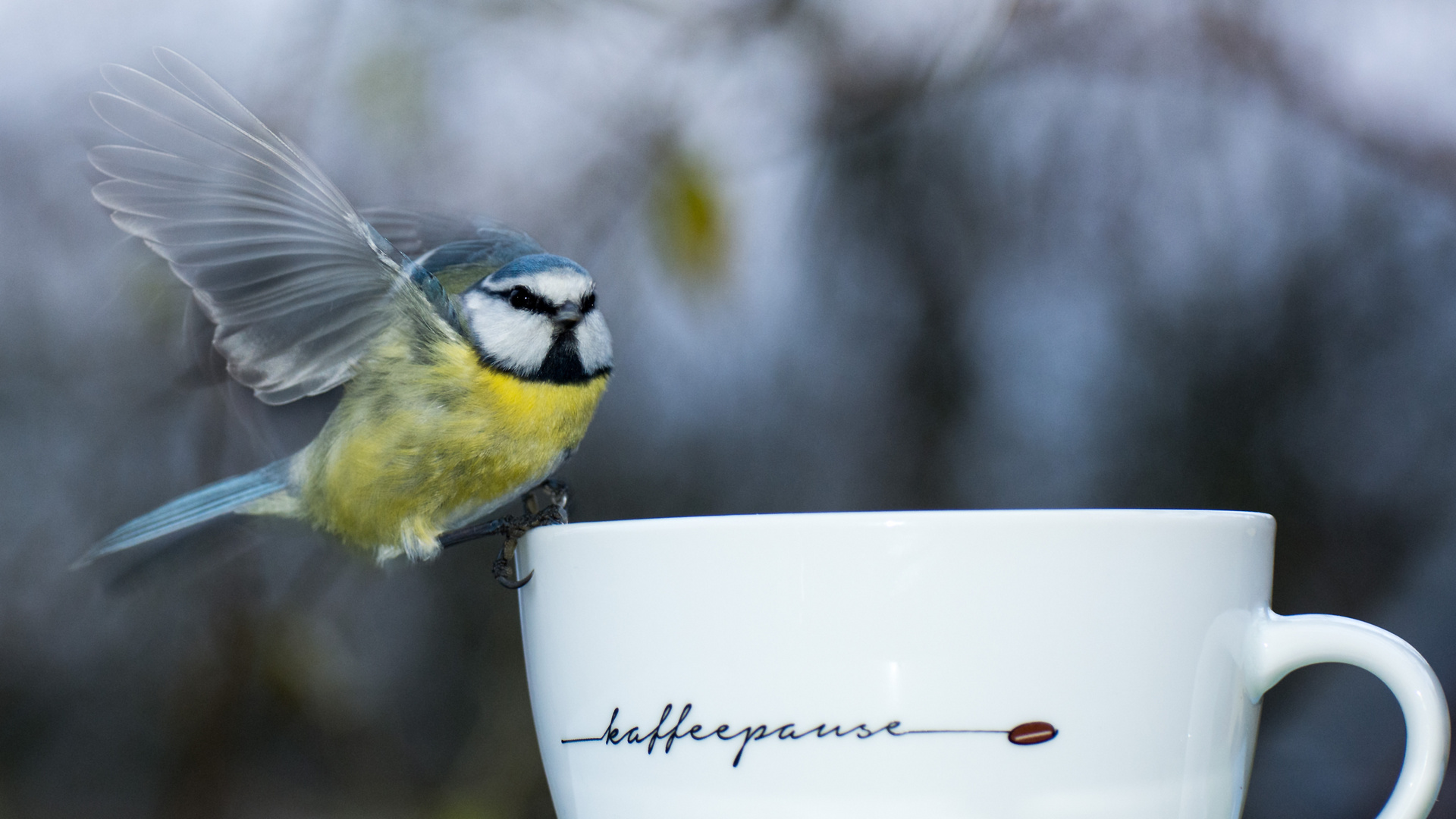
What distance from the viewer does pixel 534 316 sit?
56 cm

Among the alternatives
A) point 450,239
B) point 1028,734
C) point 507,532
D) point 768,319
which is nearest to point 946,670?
point 1028,734

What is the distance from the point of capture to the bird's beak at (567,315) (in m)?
0.57

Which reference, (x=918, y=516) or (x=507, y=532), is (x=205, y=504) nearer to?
(x=507, y=532)

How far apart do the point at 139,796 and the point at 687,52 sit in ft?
2.20

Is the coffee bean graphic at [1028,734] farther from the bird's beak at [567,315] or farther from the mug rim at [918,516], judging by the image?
the bird's beak at [567,315]

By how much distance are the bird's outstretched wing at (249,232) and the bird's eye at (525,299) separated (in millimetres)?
45

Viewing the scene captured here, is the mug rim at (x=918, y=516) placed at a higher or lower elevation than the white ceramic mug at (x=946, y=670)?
higher

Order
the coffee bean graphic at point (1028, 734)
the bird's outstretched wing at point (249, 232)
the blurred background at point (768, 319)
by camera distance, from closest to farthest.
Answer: the coffee bean graphic at point (1028, 734) < the bird's outstretched wing at point (249, 232) < the blurred background at point (768, 319)

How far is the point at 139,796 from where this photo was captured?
0.72m

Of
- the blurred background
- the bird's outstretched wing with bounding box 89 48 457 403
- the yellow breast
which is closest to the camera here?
the bird's outstretched wing with bounding box 89 48 457 403

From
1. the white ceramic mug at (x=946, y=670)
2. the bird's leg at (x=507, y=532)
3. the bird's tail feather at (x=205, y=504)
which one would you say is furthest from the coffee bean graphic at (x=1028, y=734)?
the bird's tail feather at (x=205, y=504)

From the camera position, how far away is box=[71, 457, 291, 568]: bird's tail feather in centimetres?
58

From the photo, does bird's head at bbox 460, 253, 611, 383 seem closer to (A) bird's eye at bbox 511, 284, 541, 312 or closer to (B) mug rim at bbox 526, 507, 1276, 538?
(A) bird's eye at bbox 511, 284, 541, 312

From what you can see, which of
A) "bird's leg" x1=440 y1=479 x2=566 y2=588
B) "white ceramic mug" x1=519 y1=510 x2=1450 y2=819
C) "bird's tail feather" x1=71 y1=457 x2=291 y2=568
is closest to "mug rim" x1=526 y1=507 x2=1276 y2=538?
"white ceramic mug" x1=519 y1=510 x2=1450 y2=819
